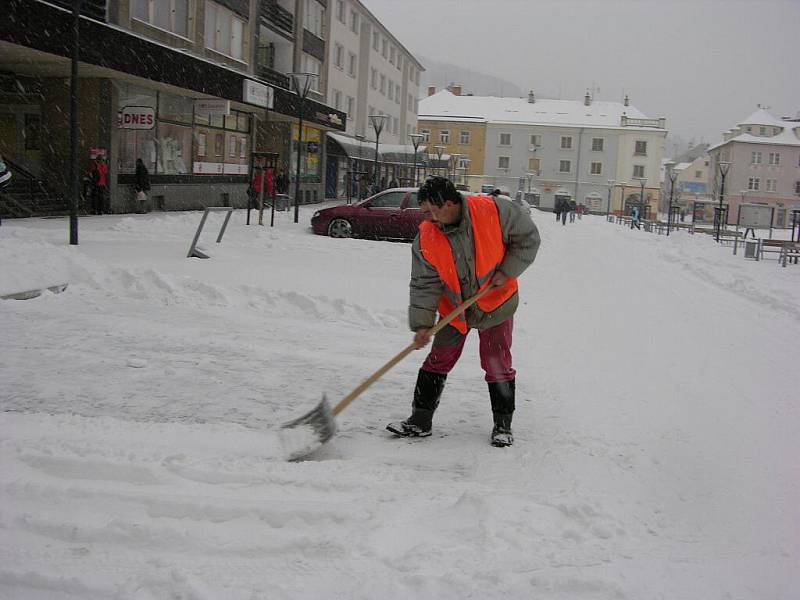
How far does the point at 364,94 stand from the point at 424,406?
45.1 metres

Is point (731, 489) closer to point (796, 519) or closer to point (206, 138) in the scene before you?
point (796, 519)

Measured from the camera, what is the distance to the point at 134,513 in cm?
322

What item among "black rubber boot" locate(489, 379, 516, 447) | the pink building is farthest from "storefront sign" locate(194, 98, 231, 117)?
the pink building

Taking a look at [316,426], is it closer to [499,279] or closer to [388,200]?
[499,279]

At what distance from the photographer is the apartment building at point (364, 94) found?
40406mm

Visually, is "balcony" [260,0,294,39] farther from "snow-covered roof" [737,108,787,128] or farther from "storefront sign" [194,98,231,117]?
"snow-covered roof" [737,108,787,128]

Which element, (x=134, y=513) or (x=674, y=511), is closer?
(x=134, y=513)

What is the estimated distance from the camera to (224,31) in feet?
84.8

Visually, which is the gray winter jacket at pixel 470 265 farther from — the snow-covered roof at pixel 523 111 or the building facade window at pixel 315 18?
the snow-covered roof at pixel 523 111

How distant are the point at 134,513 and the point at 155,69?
56.5 ft

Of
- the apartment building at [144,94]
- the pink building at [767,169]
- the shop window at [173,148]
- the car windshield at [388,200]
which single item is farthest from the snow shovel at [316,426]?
the pink building at [767,169]

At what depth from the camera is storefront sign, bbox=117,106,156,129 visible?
18766 mm

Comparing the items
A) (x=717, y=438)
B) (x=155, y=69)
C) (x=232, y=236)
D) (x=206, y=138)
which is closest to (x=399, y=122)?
(x=206, y=138)

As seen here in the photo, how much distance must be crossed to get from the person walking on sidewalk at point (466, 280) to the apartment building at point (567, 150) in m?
73.4
